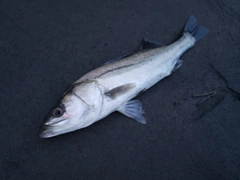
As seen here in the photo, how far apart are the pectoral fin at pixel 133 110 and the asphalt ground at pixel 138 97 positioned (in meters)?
0.11

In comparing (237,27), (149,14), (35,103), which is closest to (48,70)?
(35,103)

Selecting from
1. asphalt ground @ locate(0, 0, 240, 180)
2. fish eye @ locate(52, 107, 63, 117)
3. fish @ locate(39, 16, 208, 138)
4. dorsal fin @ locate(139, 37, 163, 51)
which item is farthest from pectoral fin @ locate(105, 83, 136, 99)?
dorsal fin @ locate(139, 37, 163, 51)

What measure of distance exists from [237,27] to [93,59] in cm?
288

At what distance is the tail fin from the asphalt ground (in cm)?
15

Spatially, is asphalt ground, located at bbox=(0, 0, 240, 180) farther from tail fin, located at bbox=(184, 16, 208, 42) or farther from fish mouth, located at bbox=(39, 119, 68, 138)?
fish mouth, located at bbox=(39, 119, 68, 138)

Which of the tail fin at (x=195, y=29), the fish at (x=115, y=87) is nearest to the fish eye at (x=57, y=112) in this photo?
the fish at (x=115, y=87)

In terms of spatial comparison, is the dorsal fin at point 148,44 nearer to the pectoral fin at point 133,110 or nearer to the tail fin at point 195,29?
the tail fin at point 195,29

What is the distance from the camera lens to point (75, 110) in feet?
9.55

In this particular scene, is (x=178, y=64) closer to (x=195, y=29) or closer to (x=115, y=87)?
(x=195, y=29)

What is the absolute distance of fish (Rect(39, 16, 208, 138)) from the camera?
2.90 metres

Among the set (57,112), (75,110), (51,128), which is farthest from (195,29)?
(51,128)

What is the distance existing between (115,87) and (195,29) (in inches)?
76.9

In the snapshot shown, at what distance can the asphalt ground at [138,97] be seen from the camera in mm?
3207

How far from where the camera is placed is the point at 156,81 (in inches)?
138
